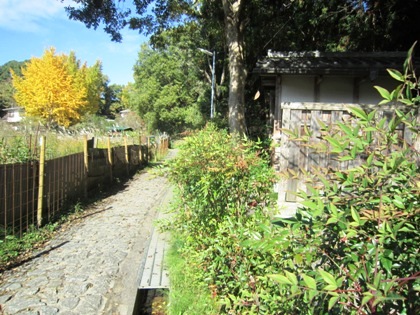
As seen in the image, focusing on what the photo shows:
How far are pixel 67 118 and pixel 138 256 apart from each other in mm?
38547

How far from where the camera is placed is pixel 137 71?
2233 inches

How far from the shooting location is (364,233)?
1.29m

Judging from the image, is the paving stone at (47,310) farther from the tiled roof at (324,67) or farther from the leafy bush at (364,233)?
the tiled roof at (324,67)

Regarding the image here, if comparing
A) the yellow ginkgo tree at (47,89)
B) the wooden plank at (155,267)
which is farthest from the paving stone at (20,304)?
the yellow ginkgo tree at (47,89)

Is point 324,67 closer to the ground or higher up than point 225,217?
higher up

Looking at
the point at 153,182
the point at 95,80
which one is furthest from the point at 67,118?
the point at 153,182

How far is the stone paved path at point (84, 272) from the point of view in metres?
3.86

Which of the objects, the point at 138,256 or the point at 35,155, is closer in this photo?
the point at 138,256

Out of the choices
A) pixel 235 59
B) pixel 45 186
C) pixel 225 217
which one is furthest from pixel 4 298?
pixel 235 59

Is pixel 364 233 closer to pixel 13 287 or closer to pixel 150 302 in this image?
pixel 150 302

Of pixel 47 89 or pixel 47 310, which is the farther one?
pixel 47 89

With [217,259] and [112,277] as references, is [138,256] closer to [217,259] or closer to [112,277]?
[112,277]

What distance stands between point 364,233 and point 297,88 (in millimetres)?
7640

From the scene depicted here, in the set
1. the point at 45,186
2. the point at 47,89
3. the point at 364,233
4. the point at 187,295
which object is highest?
the point at 47,89
